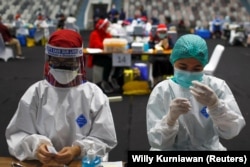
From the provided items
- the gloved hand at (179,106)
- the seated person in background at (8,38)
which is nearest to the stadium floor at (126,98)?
the seated person in background at (8,38)

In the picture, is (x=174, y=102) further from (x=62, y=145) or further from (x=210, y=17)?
(x=210, y=17)

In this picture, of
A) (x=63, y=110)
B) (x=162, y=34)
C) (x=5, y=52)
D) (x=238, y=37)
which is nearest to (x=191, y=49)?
(x=63, y=110)

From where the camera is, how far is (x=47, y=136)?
159 centimetres

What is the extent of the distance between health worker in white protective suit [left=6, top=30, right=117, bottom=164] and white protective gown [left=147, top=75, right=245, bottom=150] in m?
0.20

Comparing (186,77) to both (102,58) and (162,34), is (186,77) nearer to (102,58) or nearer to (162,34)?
(102,58)

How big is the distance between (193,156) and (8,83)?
491 centimetres

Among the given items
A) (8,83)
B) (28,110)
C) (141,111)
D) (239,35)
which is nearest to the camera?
(28,110)

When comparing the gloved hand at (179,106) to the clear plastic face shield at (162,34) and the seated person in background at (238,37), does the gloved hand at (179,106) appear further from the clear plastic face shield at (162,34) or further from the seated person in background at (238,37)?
the seated person in background at (238,37)

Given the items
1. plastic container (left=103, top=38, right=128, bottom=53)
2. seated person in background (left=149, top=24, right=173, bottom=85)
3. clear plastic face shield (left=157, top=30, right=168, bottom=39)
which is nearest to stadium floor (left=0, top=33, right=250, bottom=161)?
seated person in background (left=149, top=24, right=173, bottom=85)

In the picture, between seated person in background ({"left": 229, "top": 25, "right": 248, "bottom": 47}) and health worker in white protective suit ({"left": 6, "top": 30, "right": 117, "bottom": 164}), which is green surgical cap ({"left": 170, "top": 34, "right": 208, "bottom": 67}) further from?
seated person in background ({"left": 229, "top": 25, "right": 248, "bottom": 47})

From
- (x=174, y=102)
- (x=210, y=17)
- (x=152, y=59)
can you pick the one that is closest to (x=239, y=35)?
(x=210, y=17)

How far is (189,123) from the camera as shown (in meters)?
1.61

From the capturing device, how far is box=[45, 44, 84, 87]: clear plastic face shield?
155 cm

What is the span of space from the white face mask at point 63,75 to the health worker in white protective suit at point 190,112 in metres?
0.37
